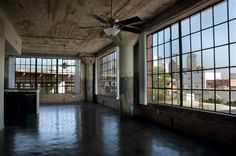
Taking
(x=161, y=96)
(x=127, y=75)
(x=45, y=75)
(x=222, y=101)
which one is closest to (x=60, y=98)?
(x=45, y=75)

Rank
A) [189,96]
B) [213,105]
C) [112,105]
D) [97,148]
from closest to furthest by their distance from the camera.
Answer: [97,148], [213,105], [189,96], [112,105]

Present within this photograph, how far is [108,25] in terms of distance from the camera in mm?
5230

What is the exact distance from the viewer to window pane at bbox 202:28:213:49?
5.54m

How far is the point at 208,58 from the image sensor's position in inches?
223

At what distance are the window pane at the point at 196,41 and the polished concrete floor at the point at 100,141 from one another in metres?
2.34

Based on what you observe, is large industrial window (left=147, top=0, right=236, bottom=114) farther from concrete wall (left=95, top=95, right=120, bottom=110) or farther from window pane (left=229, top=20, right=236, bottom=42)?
concrete wall (left=95, top=95, right=120, bottom=110)

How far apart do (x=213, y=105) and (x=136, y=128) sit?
233cm

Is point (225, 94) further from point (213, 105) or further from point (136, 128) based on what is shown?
point (136, 128)

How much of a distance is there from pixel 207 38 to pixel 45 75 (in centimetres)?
1302

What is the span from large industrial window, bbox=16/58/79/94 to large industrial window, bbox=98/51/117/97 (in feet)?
9.21

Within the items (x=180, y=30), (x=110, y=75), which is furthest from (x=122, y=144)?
(x=110, y=75)

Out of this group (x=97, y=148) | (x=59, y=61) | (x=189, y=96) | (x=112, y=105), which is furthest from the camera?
(x=59, y=61)

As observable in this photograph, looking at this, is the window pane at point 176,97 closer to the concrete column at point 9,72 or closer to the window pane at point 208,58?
the window pane at point 208,58

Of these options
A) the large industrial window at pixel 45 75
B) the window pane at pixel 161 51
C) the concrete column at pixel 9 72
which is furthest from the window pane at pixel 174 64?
the concrete column at pixel 9 72
